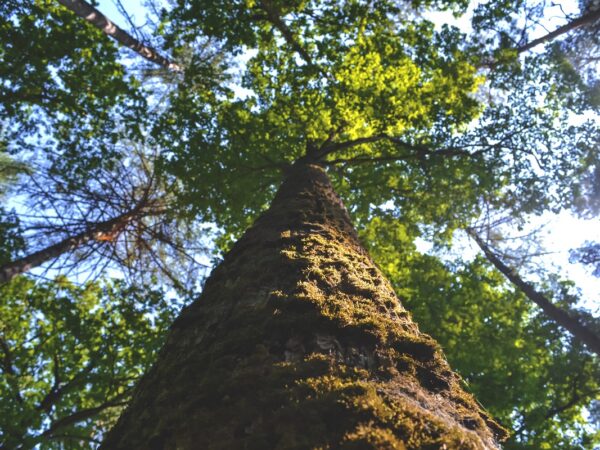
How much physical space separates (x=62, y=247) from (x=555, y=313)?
557 inches

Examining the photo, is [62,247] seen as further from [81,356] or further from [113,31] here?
[113,31]

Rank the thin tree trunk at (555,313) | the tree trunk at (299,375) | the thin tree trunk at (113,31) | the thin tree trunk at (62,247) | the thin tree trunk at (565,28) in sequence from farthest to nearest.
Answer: the thin tree trunk at (555,313) < the thin tree trunk at (565,28) < the thin tree trunk at (62,247) < the thin tree trunk at (113,31) < the tree trunk at (299,375)

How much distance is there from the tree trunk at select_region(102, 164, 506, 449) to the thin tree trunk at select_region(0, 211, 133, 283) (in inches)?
278

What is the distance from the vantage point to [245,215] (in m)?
11.0

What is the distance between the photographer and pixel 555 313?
1220 cm

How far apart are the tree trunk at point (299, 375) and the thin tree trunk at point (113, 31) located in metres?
7.45

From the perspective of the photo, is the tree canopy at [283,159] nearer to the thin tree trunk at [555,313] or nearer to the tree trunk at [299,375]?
the thin tree trunk at [555,313]

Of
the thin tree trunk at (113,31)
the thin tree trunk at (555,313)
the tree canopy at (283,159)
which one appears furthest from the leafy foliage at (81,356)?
the thin tree trunk at (555,313)

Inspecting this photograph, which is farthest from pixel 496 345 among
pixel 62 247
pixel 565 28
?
pixel 62 247

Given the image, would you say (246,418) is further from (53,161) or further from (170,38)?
(53,161)

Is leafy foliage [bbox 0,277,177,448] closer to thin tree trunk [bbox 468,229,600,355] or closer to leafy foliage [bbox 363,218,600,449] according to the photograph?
leafy foliage [bbox 363,218,600,449]

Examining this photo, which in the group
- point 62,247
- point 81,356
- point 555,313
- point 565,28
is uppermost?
point 565,28

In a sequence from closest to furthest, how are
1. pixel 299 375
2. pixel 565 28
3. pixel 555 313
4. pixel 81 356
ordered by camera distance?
pixel 299 375 < pixel 81 356 < pixel 565 28 < pixel 555 313

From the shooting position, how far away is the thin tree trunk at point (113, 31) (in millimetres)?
7520
